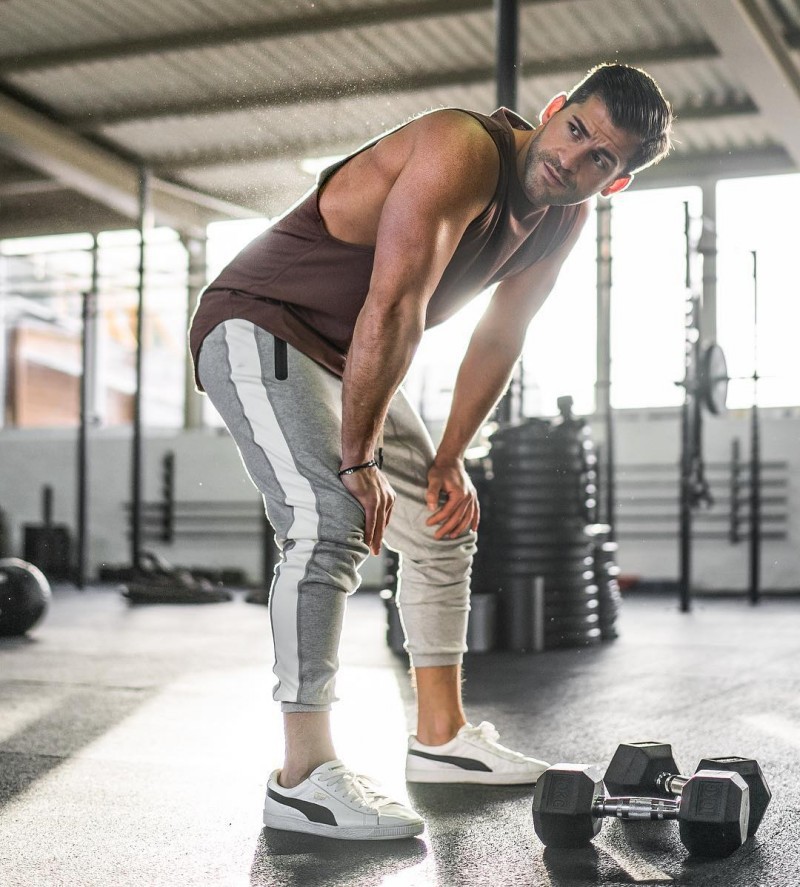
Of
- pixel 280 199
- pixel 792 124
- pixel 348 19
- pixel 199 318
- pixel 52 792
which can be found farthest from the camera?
pixel 792 124

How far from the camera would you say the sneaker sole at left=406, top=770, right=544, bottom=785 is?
1.57 meters

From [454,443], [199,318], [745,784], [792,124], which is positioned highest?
[792,124]

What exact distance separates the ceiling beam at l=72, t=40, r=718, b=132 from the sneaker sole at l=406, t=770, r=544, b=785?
14.4ft

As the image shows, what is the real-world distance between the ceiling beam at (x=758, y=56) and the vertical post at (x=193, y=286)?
3725mm

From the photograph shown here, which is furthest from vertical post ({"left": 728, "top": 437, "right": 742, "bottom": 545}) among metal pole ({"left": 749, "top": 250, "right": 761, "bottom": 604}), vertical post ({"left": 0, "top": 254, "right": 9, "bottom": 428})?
vertical post ({"left": 0, "top": 254, "right": 9, "bottom": 428})

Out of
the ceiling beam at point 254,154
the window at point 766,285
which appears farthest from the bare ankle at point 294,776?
the window at point 766,285

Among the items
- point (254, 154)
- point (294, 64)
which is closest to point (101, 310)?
point (254, 154)

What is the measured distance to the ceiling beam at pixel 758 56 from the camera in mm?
4816

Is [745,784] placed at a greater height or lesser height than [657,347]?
lesser

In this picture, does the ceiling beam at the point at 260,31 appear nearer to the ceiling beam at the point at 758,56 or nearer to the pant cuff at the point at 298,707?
the ceiling beam at the point at 758,56

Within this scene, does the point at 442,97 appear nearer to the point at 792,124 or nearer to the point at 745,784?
the point at 792,124

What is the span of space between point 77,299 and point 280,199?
6.39 m

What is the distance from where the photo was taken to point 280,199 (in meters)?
2.53

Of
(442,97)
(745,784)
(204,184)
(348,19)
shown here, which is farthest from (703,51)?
(745,784)
